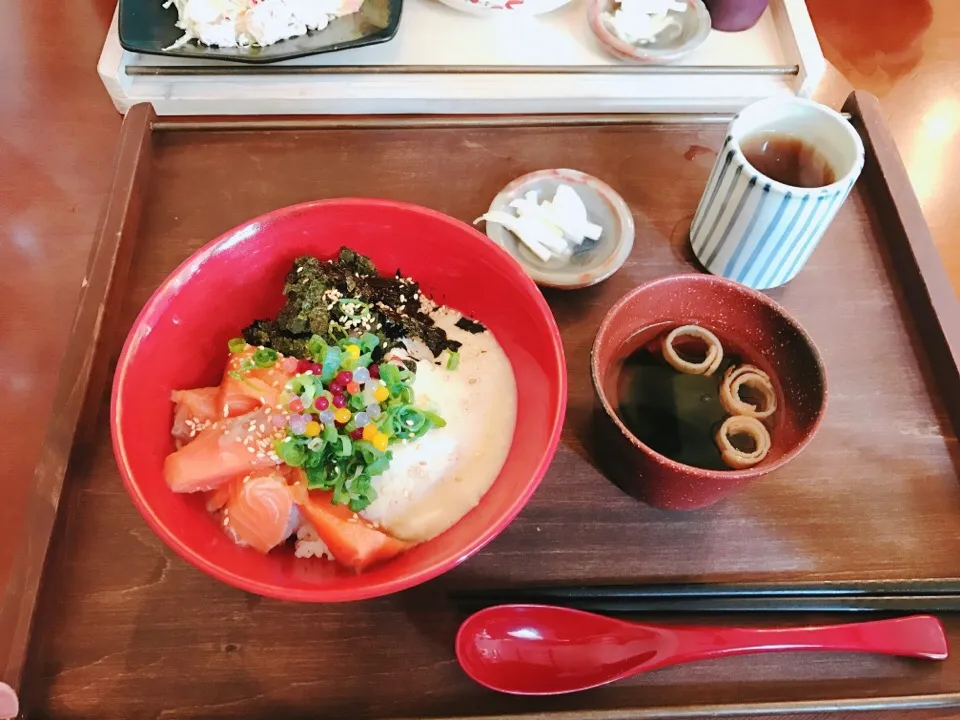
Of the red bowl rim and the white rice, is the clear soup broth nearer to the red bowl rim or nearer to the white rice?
the red bowl rim

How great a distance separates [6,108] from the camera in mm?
1342

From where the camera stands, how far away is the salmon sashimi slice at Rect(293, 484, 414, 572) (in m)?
0.78

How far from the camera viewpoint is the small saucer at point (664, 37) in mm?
1309

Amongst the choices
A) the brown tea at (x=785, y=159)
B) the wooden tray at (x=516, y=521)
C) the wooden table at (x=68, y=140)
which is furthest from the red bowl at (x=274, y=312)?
the brown tea at (x=785, y=159)

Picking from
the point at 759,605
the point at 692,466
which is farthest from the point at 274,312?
the point at 759,605

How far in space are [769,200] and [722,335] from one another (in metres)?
0.19

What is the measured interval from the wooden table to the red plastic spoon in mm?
636

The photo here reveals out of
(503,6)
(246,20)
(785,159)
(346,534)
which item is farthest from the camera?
(503,6)

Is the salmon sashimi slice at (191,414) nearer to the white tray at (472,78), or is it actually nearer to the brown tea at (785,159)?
the white tray at (472,78)

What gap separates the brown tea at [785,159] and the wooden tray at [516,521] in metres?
0.15

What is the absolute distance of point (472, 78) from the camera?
131 cm

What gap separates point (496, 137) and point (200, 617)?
34.3 inches

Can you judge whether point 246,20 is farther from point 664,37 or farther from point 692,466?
point 692,466

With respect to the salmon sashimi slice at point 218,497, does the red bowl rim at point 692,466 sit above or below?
above
